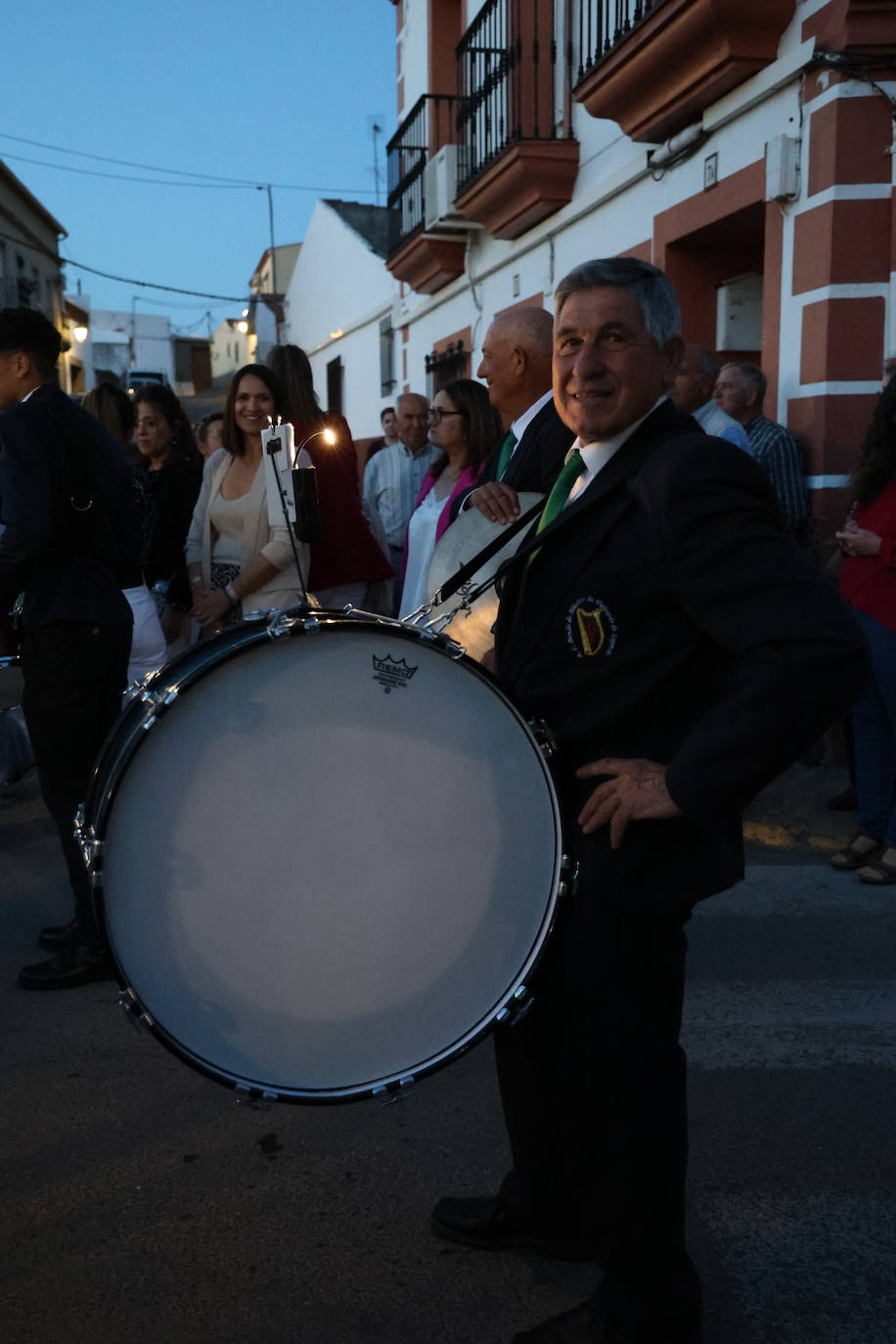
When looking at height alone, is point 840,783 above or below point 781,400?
below

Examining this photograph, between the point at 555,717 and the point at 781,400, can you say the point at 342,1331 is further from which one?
the point at 781,400

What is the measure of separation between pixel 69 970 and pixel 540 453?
2113 millimetres

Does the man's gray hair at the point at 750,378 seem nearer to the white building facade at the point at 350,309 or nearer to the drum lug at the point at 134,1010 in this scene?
the drum lug at the point at 134,1010

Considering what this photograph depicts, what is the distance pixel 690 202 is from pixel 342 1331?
693 cm

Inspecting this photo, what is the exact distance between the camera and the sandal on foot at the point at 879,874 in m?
4.75

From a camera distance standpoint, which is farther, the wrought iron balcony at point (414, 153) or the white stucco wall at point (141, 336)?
the white stucco wall at point (141, 336)

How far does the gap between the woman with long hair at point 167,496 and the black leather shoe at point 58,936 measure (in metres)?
1.66

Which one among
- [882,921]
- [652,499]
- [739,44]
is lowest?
[882,921]

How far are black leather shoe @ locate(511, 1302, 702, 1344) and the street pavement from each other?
152mm

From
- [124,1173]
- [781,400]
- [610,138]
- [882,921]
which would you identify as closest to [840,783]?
[882,921]

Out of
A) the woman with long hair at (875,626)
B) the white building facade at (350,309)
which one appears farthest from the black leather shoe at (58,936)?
the white building facade at (350,309)

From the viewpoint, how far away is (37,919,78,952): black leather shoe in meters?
3.95

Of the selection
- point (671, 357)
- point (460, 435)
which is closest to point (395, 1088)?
point (671, 357)

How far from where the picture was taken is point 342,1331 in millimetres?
2275
